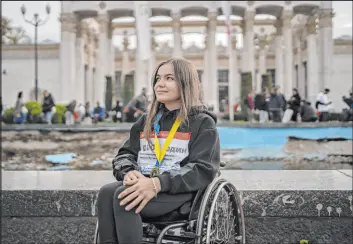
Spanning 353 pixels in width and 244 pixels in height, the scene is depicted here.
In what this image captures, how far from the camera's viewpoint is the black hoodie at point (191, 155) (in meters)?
2.70

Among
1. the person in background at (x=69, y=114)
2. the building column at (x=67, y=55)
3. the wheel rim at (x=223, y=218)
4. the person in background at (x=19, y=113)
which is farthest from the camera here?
the building column at (x=67, y=55)

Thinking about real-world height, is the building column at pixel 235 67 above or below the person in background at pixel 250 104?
above

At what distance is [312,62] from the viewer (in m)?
42.6

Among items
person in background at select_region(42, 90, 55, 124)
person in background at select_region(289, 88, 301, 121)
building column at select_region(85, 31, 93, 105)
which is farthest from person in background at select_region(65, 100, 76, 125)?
building column at select_region(85, 31, 93, 105)

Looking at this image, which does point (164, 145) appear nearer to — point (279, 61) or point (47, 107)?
point (47, 107)

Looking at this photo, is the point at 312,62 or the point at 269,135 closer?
the point at 269,135

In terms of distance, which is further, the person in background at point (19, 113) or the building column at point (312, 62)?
the building column at point (312, 62)

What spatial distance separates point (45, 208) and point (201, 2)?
39.3m

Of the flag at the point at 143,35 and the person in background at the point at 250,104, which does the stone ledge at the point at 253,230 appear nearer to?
the person in background at the point at 250,104

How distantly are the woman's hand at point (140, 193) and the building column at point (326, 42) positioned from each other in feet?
135

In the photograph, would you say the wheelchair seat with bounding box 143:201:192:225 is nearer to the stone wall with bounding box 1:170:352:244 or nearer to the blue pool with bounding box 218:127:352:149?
the stone wall with bounding box 1:170:352:244

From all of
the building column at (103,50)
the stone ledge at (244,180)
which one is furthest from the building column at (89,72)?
the stone ledge at (244,180)

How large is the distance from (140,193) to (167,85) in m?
0.73

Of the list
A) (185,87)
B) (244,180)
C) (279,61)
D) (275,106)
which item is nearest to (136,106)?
(275,106)
